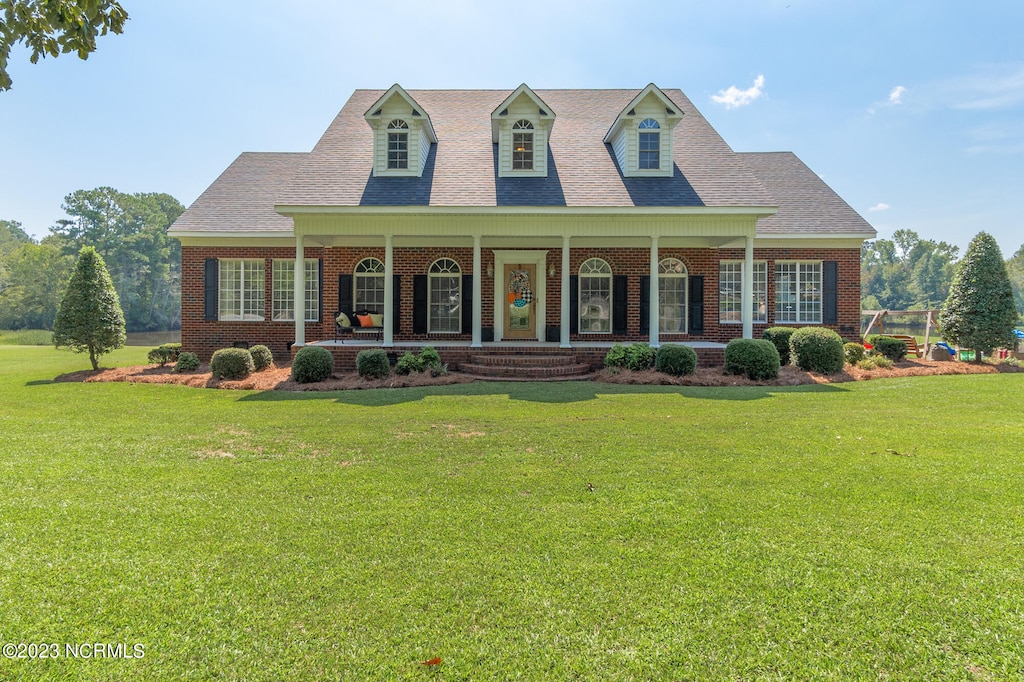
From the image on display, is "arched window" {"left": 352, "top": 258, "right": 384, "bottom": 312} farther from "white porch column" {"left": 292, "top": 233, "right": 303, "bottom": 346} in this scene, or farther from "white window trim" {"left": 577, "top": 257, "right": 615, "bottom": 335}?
"white window trim" {"left": 577, "top": 257, "right": 615, "bottom": 335}

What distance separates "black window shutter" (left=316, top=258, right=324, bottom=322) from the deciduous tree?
36.7ft

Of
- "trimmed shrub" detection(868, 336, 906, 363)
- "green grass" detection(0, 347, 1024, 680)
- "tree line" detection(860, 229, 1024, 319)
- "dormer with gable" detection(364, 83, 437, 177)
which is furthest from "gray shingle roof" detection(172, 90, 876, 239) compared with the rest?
"tree line" detection(860, 229, 1024, 319)

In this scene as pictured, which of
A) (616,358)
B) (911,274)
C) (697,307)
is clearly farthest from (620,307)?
(911,274)

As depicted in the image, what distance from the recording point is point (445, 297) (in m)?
15.0

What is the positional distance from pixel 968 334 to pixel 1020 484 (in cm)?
1241

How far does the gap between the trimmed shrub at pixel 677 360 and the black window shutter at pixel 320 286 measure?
394 inches

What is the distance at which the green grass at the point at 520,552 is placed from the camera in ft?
7.70

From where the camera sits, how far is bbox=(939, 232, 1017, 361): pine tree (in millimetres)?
13484

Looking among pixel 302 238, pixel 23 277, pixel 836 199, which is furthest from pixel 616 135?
pixel 23 277

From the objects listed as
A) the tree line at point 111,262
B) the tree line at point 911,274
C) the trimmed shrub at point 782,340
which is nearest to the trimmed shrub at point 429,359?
the trimmed shrub at point 782,340

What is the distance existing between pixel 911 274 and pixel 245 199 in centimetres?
10611

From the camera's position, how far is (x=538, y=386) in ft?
34.8

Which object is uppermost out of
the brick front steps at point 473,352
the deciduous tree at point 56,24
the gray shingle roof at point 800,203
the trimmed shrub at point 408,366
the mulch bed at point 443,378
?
the gray shingle roof at point 800,203

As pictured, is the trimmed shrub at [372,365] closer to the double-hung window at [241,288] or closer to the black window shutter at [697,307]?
the double-hung window at [241,288]
